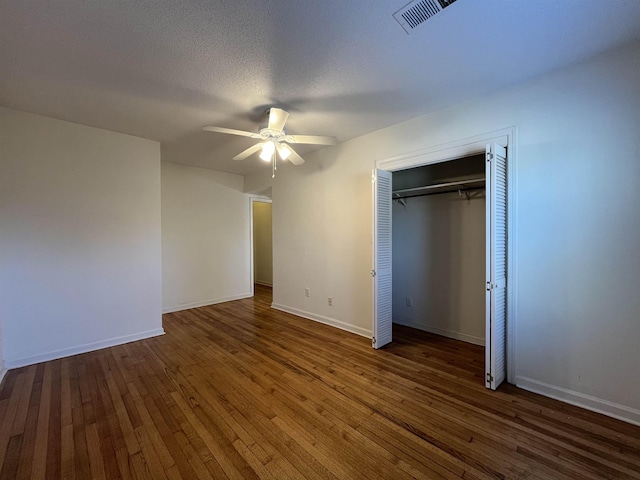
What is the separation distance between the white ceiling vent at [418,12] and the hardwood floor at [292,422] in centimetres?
260

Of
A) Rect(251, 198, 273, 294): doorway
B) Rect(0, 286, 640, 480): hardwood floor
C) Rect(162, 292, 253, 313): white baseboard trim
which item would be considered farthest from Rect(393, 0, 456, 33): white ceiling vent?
Rect(251, 198, 273, 294): doorway

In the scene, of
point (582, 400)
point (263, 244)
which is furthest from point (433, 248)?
point (263, 244)

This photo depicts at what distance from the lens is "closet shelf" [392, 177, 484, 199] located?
295 cm

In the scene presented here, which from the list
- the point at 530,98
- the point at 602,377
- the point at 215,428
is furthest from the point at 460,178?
the point at 215,428

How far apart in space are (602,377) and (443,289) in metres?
1.61

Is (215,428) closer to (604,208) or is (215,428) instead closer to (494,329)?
(494,329)

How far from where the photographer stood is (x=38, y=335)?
2793 mm

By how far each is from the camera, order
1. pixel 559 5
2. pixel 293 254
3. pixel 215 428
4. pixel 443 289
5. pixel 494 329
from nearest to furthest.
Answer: pixel 559 5
pixel 215 428
pixel 494 329
pixel 443 289
pixel 293 254

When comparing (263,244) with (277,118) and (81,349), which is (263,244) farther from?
(277,118)

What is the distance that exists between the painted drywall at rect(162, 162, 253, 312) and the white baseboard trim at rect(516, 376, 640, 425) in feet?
15.6

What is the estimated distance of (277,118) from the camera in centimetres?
242

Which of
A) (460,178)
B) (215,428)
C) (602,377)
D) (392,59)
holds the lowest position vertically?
(215,428)

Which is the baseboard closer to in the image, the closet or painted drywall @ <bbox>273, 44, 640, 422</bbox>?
the closet

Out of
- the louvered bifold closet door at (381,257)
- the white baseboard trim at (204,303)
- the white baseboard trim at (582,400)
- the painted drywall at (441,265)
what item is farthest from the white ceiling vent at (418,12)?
the white baseboard trim at (204,303)
